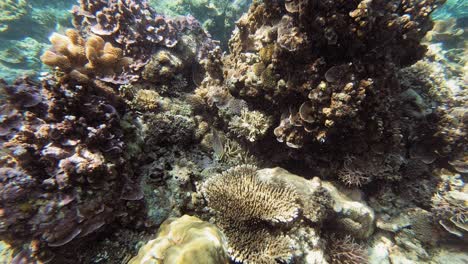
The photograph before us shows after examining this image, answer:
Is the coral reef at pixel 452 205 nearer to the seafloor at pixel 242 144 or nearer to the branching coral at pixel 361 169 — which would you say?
the seafloor at pixel 242 144

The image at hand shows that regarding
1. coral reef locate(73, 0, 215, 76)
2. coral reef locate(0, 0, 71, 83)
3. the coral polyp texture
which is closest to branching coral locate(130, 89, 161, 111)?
coral reef locate(73, 0, 215, 76)

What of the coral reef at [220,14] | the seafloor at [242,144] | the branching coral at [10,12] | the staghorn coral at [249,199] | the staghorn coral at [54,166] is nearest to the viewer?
the staghorn coral at [54,166]

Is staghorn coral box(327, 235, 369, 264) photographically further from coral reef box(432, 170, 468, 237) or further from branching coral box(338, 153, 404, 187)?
coral reef box(432, 170, 468, 237)

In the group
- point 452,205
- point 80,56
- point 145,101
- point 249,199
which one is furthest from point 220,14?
point 452,205

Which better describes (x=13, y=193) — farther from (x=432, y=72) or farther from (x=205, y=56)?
(x=432, y=72)

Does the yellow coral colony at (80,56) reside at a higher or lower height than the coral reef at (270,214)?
higher

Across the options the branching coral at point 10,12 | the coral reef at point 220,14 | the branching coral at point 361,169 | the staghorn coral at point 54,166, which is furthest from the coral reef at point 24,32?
the branching coral at point 361,169

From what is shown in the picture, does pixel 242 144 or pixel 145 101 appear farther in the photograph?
pixel 242 144

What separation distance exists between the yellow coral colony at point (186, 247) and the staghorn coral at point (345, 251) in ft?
6.29

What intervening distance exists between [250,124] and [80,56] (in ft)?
9.21

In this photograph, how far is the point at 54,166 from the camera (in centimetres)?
258

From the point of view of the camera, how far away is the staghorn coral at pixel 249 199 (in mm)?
3057

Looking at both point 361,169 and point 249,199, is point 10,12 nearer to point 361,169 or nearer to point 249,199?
point 249,199

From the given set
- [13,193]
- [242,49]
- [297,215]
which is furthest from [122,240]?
[242,49]
